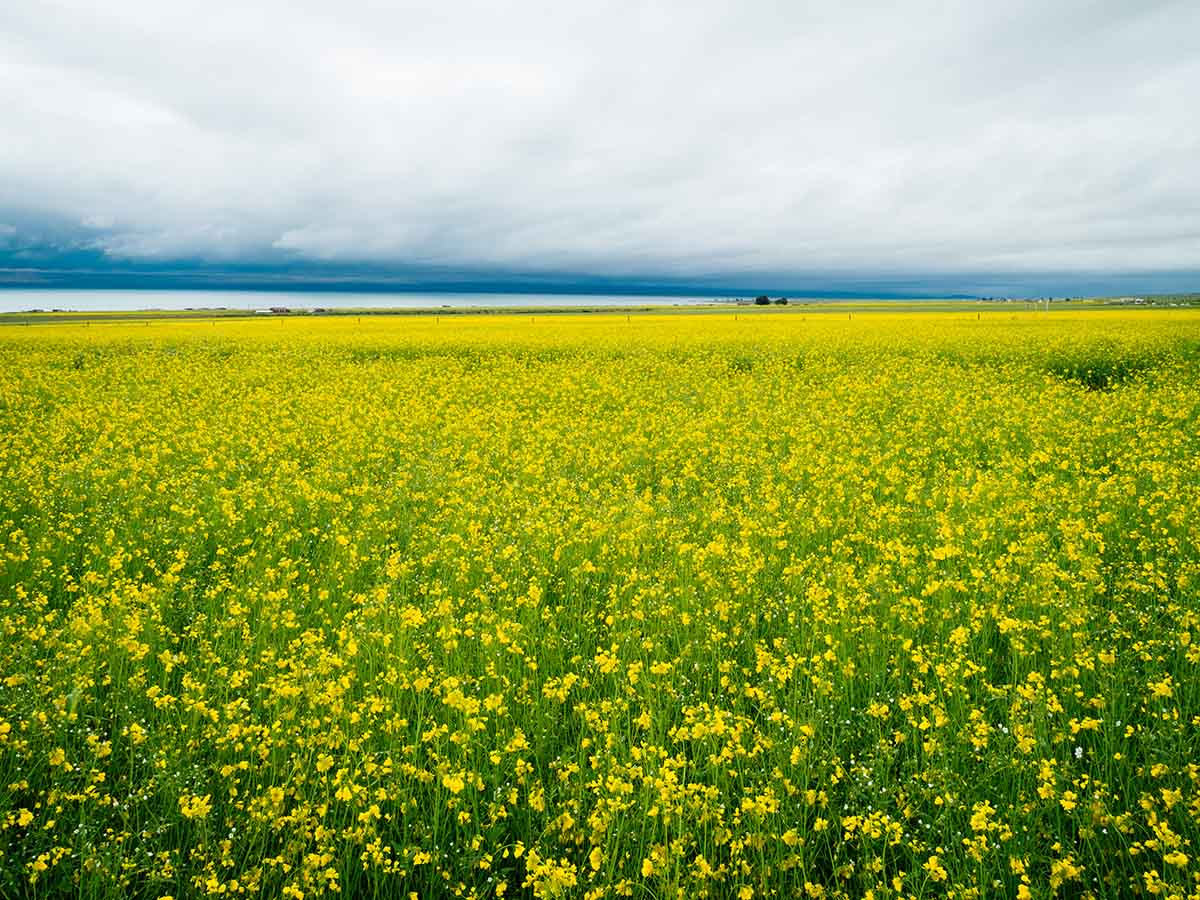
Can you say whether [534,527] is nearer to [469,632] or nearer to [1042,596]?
[469,632]

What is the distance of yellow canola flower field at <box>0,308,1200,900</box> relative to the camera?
3.76 meters

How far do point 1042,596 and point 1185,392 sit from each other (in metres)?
14.6

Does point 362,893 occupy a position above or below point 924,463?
below

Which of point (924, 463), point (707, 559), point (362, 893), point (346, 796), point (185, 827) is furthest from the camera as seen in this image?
point (924, 463)

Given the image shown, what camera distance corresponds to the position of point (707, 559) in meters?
7.51

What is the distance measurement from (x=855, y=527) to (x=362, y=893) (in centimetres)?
686

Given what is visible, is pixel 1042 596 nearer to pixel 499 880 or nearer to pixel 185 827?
pixel 499 880

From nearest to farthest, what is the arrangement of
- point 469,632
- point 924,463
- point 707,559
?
point 469,632 → point 707,559 → point 924,463

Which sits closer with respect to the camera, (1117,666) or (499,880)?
(499,880)

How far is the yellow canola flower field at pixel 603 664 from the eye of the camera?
3.76m

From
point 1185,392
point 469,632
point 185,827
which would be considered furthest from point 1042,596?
point 1185,392

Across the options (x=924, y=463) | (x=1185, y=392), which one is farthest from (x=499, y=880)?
(x=1185, y=392)

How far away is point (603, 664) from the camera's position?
5.06 metres

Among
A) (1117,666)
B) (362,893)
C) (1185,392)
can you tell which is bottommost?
(362,893)
